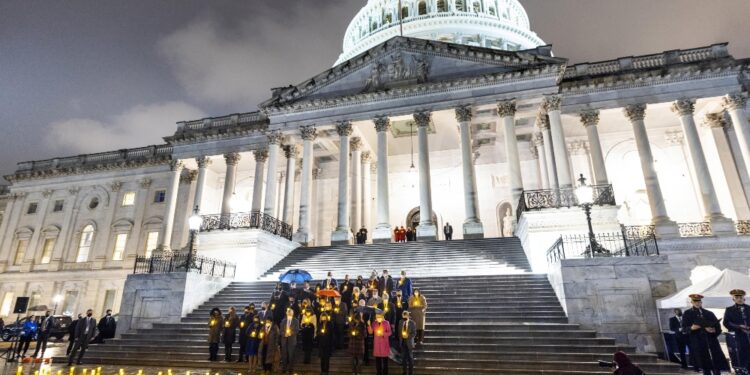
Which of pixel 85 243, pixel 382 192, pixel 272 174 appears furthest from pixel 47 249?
pixel 382 192

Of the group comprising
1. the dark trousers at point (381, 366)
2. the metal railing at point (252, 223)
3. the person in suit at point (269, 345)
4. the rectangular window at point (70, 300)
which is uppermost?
the metal railing at point (252, 223)

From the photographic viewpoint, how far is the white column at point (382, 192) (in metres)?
24.3

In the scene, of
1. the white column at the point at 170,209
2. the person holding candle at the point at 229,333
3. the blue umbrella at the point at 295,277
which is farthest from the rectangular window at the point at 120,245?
the person holding candle at the point at 229,333

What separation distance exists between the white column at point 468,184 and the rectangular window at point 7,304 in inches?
1539

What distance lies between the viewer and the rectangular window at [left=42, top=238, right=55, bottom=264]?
37.6 metres

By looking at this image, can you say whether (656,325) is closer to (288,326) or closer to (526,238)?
(526,238)

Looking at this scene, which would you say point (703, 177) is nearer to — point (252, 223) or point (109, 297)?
point (252, 223)

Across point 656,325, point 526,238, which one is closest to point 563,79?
point 526,238

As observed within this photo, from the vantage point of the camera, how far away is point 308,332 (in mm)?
11117

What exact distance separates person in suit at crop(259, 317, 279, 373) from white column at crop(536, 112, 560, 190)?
68.6 ft

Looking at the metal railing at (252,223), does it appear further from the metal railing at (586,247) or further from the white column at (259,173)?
the metal railing at (586,247)

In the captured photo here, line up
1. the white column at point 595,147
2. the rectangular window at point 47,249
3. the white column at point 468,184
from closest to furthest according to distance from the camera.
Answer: the white column at point 468,184 < the white column at point 595,147 < the rectangular window at point 47,249

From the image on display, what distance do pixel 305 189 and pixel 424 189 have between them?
7891 mm

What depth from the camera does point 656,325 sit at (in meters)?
12.1
